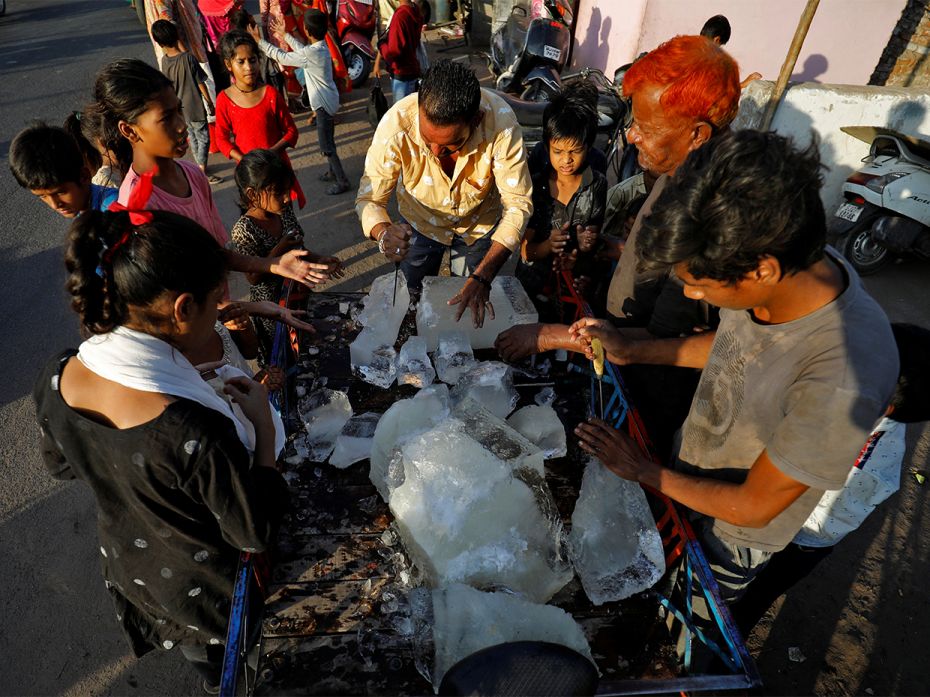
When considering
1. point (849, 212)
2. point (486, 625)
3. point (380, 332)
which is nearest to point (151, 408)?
point (486, 625)

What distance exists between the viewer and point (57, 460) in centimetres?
146

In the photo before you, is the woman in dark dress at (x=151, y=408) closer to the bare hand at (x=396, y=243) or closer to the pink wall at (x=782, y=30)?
the bare hand at (x=396, y=243)

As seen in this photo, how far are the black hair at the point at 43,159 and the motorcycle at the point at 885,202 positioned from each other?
5721 millimetres

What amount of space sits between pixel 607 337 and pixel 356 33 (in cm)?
754

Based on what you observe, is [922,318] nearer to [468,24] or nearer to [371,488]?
[371,488]

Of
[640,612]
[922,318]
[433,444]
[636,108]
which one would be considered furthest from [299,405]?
[922,318]

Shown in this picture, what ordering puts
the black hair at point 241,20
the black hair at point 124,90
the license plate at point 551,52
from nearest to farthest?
1. the black hair at point 124,90
2. the black hair at point 241,20
3. the license plate at point 551,52

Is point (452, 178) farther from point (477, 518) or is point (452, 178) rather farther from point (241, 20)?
point (241, 20)

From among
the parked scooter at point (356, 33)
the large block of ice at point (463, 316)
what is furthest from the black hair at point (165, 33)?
the large block of ice at point (463, 316)

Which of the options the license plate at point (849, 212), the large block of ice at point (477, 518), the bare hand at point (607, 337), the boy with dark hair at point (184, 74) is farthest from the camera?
the boy with dark hair at point (184, 74)

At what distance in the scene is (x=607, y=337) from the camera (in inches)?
81.6

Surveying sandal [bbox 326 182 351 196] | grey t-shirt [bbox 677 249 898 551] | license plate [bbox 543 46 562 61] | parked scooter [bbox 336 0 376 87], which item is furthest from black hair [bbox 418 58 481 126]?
parked scooter [bbox 336 0 376 87]

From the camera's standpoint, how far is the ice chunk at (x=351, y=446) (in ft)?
6.19

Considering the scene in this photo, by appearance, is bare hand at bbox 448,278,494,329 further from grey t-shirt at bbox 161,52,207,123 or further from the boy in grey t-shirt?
grey t-shirt at bbox 161,52,207,123
